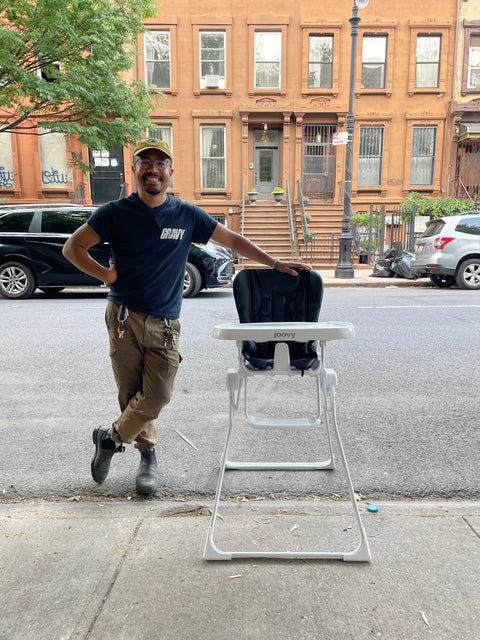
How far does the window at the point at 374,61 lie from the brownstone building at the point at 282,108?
1.5 inches

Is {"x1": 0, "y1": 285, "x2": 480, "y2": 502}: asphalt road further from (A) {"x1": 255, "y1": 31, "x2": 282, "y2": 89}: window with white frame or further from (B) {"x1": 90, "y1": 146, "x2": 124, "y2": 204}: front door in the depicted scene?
(A) {"x1": 255, "y1": 31, "x2": 282, "y2": 89}: window with white frame

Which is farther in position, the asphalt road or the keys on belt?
the asphalt road

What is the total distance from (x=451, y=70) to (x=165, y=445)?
21.0 meters

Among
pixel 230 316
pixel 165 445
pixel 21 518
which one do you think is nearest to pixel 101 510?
pixel 21 518

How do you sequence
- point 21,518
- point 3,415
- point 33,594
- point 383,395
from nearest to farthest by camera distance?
point 33,594
point 21,518
point 3,415
point 383,395

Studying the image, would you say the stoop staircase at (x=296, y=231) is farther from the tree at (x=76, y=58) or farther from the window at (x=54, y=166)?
the window at (x=54, y=166)

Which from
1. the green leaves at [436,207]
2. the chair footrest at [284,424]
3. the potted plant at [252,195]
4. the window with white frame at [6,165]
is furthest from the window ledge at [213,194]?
the chair footrest at [284,424]

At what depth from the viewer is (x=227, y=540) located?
231cm

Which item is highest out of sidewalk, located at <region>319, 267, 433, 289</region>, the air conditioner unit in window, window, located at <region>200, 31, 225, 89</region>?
window, located at <region>200, 31, 225, 89</region>

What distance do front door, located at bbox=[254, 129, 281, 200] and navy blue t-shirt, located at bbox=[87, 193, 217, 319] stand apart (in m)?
18.0

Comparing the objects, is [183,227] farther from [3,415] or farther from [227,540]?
[3,415]

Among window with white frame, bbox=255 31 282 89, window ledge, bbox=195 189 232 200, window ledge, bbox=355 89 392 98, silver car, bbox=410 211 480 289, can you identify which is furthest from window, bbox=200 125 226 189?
silver car, bbox=410 211 480 289

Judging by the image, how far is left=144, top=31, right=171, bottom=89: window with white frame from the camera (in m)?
18.9

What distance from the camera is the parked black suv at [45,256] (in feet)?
32.3
